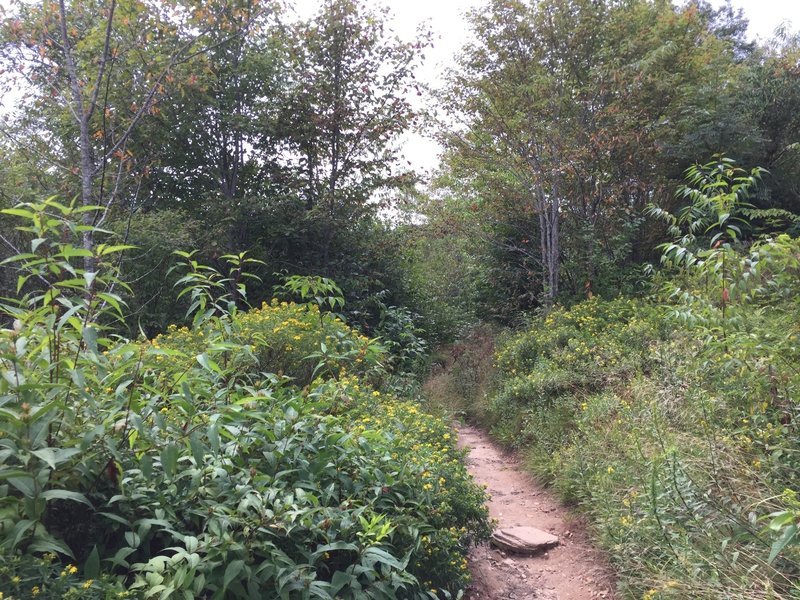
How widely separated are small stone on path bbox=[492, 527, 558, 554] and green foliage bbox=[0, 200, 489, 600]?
1191 mm

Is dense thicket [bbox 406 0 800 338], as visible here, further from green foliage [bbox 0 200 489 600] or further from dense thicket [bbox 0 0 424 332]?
green foliage [bbox 0 200 489 600]

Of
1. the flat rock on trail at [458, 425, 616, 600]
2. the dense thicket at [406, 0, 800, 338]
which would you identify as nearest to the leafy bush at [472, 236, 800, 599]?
the flat rock on trail at [458, 425, 616, 600]

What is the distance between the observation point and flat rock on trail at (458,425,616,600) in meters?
3.67

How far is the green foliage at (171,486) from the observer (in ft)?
6.32

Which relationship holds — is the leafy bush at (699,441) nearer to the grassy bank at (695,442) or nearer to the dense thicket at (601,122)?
the grassy bank at (695,442)

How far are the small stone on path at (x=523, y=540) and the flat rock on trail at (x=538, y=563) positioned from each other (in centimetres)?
5

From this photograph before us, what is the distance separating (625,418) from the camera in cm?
484

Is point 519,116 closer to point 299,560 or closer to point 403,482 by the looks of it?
point 403,482

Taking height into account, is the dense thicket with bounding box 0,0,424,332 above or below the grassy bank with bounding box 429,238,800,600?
above

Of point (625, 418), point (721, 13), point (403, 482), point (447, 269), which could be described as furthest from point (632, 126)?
point (721, 13)

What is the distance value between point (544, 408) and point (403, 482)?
3.53 metres

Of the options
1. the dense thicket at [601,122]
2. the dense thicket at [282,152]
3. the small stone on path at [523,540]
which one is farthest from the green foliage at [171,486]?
the dense thicket at [601,122]

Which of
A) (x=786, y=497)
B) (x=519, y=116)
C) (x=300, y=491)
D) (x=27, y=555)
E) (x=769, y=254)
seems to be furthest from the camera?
(x=519, y=116)

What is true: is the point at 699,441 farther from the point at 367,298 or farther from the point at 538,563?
the point at 367,298
